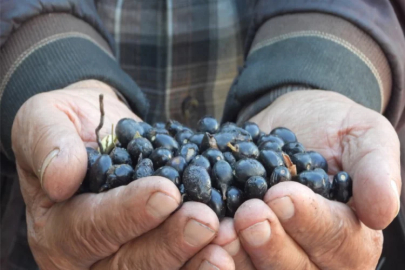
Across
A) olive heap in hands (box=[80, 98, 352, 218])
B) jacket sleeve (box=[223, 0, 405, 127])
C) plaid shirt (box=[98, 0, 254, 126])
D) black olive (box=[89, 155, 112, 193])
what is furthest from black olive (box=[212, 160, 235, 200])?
plaid shirt (box=[98, 0, 254, 126])

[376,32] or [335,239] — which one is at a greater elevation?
[376,32]

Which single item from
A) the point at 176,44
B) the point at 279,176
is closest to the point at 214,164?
the point at 279,176

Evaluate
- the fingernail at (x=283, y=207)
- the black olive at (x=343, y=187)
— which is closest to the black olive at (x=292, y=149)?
the black olive at (x=343, y=187)

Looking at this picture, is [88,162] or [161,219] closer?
[161,219]

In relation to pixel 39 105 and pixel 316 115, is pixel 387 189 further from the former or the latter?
pixel 39 105

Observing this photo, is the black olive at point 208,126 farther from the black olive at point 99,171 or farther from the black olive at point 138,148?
the black olive at point 99,171

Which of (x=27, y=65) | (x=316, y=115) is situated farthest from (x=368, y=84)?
(x=27, y=65)

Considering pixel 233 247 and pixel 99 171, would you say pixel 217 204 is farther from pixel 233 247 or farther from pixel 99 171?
pixel 99 171
